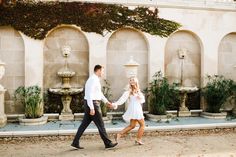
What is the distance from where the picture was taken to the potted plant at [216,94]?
1187 centimetres

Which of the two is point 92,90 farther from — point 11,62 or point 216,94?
point 216,94

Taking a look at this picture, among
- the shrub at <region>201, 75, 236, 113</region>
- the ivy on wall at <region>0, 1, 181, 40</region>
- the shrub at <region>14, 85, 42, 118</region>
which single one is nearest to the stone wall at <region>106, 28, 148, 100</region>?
the ivy on wall at <region>0, 1, 181, 40</region>

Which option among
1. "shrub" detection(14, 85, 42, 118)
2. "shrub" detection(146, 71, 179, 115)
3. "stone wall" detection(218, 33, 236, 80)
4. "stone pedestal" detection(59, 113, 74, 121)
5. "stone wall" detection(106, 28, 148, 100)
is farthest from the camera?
"stone wall" detection(218, 33, 236, 80)

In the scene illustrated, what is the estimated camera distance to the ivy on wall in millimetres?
11117

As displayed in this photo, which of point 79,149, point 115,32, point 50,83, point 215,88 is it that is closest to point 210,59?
point 215,88

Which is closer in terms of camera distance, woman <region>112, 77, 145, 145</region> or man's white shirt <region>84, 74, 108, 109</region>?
man's white shirt <region>84, 74, 108, 109</region>

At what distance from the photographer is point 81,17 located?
11586mm

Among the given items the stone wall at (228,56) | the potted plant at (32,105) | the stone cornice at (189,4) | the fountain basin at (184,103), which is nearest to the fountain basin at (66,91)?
the potted plant at (32,105)

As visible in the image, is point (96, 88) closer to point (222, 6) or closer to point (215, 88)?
point (215, 88)

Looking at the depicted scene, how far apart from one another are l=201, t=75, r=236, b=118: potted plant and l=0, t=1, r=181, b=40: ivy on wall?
2.61 meters

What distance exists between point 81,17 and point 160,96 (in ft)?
13.1

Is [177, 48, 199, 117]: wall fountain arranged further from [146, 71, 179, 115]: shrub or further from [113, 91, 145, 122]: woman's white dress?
[113, 91, 145, 122]: woman's white dress

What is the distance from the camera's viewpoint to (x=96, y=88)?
7.55 m

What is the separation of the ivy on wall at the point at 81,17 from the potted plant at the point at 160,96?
195cm
